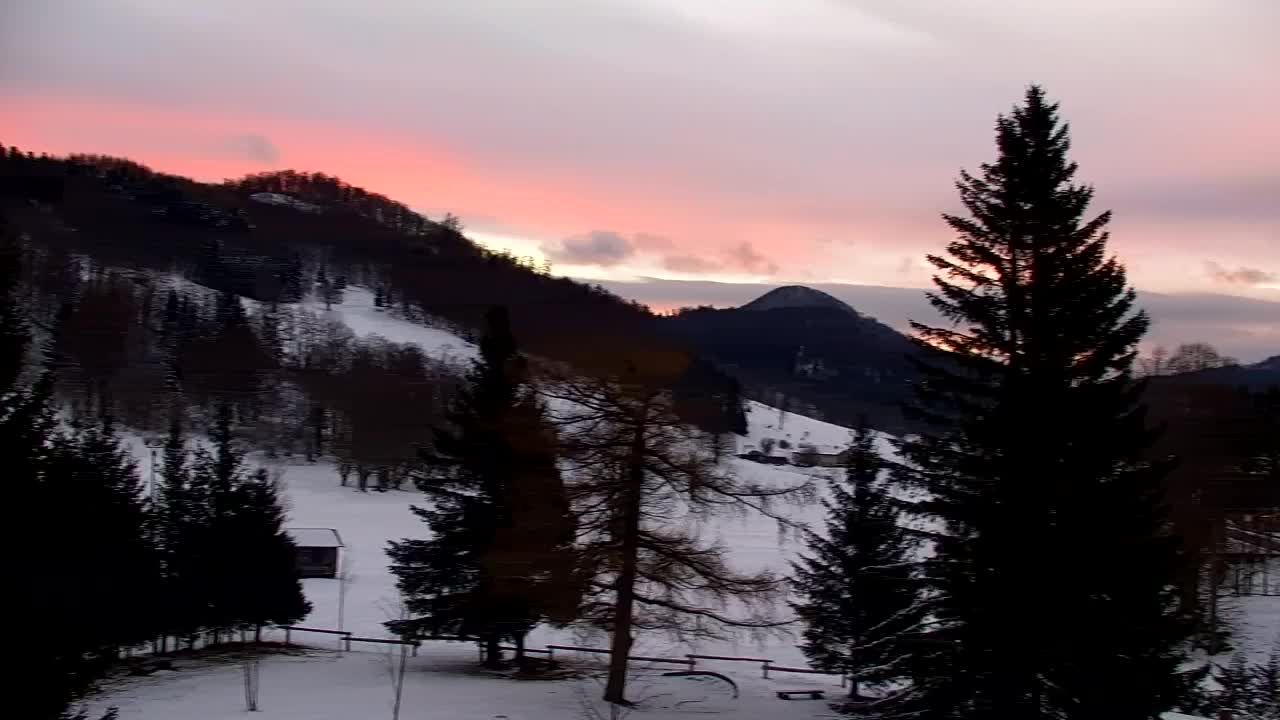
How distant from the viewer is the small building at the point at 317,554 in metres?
41.6

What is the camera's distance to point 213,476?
2670 centimetres

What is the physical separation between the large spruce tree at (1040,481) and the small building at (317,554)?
3291 cm

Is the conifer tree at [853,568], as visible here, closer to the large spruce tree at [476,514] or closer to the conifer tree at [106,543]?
the large spruce tree at [476,514]

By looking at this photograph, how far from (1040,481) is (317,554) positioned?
3561cm

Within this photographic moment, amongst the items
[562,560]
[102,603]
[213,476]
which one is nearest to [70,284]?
[213,476]

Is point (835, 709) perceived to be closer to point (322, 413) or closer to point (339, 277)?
point (322, 413)

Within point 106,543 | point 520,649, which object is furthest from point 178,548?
point 520,649

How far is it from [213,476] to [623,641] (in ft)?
53.2

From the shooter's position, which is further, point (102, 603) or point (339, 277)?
point (339, 277)

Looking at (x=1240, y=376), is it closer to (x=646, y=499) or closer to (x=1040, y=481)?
(x=1040, y=481)

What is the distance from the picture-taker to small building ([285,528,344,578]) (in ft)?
137

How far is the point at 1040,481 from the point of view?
45.8 ft

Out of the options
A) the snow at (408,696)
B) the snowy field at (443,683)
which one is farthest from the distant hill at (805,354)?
the snow at (408,696)

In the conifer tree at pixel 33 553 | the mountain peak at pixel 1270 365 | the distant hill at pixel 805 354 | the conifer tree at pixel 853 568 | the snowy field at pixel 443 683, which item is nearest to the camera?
the conifer tree at pixel 33 553
